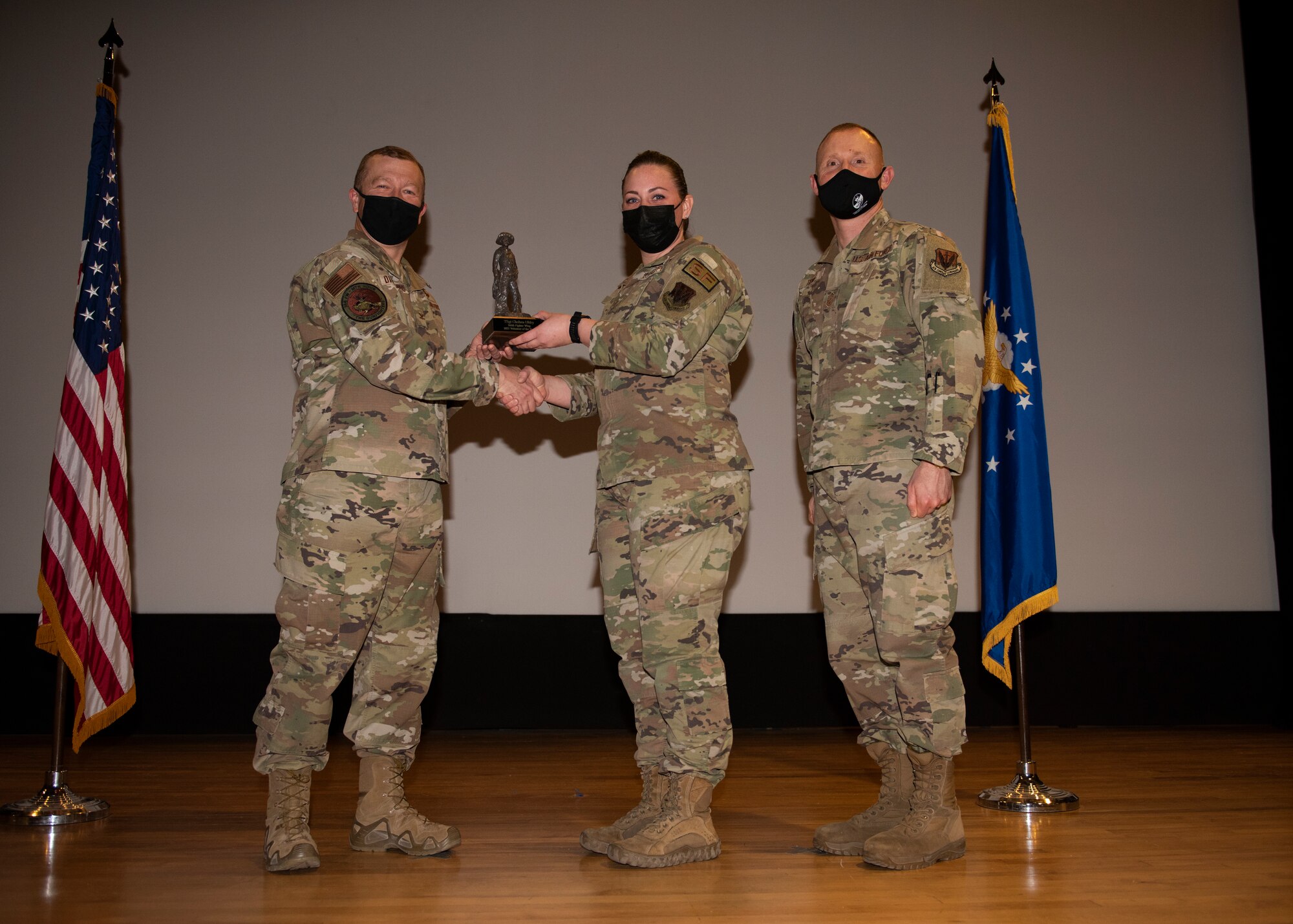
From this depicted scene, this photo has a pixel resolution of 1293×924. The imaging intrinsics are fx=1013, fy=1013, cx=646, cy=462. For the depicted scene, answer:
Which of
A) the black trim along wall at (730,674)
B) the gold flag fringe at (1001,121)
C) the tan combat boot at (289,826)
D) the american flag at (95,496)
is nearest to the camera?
the tan combat boot at (289,826)

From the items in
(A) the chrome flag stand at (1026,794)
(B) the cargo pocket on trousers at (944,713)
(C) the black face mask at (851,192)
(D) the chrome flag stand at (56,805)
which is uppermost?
(C) the black face mask at (851,192)

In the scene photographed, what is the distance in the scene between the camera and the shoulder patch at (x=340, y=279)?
2.39 meters

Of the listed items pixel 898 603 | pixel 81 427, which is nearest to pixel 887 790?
pixel 898 603

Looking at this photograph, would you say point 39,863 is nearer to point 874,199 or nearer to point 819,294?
point 819,294

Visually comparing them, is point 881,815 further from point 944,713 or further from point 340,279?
point 340,279

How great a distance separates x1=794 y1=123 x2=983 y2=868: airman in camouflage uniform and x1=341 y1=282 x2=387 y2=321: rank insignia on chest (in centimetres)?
111

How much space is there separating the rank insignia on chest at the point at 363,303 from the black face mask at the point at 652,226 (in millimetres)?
643

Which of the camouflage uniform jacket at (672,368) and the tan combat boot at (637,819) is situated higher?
the camouflage uniform jacket at (672,368)

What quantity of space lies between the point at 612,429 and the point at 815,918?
122 cm

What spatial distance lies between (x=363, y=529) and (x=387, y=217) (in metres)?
0.79

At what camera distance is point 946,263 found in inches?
96.3

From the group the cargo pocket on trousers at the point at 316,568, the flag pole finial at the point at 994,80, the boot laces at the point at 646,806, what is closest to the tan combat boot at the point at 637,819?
the boot laces at the point at 646,806

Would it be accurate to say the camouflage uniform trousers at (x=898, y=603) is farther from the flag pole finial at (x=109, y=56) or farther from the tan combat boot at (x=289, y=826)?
the flag pole finial at (x=109, y=56)

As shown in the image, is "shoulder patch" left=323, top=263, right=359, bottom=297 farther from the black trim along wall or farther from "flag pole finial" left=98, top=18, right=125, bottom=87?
the black trim along wall
